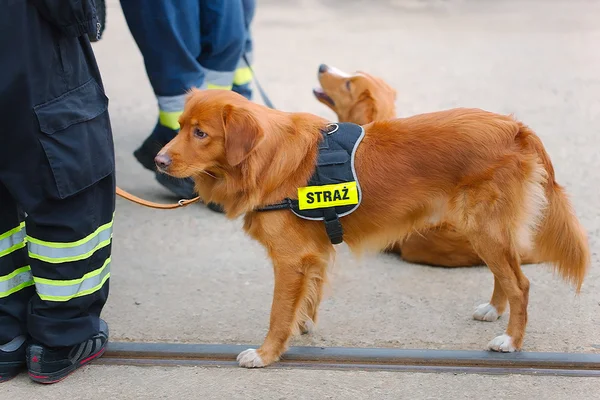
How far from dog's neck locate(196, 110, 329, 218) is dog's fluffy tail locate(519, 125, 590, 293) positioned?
1068 mm

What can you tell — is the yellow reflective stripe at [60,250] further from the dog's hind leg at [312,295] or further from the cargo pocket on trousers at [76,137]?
the dog's hind leg at [312,295]

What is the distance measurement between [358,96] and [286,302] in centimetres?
166

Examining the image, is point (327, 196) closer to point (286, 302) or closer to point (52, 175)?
point (286, 302)

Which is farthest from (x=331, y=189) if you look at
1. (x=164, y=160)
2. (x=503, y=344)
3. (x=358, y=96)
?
(x=358, y=96)

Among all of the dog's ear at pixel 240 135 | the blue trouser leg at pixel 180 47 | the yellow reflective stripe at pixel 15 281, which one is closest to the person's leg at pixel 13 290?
the yellow reflective stripe at pixel 15 281

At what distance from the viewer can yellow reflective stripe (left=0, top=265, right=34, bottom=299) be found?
10.4 ft

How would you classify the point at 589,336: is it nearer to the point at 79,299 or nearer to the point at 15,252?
Answer: the point at 79,299

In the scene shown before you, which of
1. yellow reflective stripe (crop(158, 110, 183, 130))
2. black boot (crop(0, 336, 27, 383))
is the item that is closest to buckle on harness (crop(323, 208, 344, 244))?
black boot (crop(0, 336, 27, 383))

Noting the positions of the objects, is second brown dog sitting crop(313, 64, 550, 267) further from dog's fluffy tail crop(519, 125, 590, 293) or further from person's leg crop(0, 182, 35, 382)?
person's leg crop(0, 182, 35, 382)

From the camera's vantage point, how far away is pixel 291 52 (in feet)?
28.9

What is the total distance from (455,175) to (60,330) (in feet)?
5.76

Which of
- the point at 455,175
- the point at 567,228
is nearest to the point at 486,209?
the point at 455,175

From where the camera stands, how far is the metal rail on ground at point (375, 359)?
3.31 m

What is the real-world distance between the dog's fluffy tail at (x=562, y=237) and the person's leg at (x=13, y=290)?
2232mm
